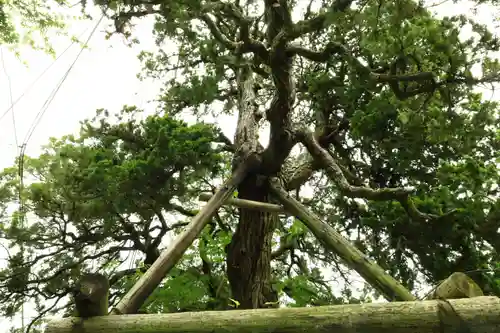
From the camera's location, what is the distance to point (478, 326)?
1990 mm

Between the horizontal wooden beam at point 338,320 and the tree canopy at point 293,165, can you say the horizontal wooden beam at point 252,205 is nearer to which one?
the tree canopy at point 293,165

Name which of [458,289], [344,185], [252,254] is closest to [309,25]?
[344,185]

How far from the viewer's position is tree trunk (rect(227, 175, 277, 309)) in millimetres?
4418

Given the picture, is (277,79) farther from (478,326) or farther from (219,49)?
(478,326)

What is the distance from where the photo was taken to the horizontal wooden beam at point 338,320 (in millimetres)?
2018

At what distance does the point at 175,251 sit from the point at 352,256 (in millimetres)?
1471

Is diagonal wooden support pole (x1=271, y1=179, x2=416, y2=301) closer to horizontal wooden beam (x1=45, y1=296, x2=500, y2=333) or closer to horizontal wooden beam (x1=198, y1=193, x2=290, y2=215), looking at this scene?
horizontal wooden beam (x1=198, y1=193, x2=290, y2=215)

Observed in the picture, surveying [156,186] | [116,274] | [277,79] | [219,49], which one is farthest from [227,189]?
[116,274]

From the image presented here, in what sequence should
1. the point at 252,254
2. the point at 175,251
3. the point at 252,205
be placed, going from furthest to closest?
the point at 252,254, the point at 252,205, the point at 175,251

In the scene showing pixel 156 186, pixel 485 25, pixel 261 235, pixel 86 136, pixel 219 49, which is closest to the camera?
pixel 485 25

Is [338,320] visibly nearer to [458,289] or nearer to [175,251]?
[458,289]

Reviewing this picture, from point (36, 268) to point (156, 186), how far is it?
233 cm

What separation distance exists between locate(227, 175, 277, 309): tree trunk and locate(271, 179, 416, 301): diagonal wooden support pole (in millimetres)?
476

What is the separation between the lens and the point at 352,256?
341cm
